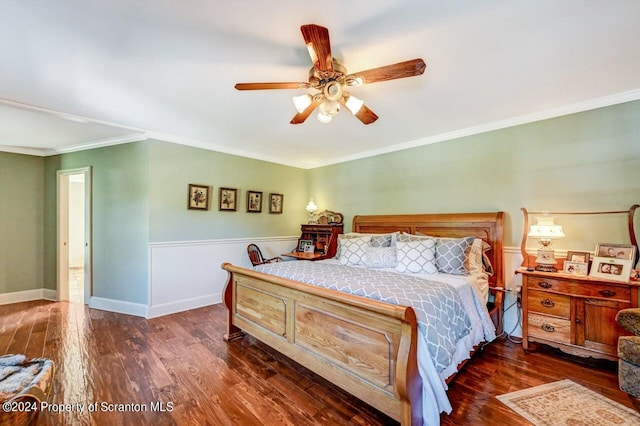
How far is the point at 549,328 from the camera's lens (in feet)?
8.48

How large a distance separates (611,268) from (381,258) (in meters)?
2.00

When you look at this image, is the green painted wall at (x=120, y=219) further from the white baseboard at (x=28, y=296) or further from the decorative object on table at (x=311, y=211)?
the decorative object on table at (x=311, y=211)

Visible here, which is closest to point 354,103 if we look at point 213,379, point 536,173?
point 536,173

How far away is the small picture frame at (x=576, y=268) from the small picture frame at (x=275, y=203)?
4.17 m

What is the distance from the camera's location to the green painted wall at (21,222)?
4.29m

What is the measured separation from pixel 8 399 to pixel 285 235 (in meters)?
4.01

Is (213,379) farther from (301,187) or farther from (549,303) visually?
(301,187)

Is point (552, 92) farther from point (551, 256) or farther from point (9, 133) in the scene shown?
point (9, 133)

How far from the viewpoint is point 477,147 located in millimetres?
3408

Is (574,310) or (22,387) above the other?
(574,310)

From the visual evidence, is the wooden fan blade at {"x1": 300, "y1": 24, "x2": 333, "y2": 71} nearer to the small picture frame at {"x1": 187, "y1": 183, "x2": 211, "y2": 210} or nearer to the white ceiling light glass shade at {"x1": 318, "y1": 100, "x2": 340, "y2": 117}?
the white ceiling light glass shade at {"x1": 318, "y1": 100, "x2": 340, "y2": 117}

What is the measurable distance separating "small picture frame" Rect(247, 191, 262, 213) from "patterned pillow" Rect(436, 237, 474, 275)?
10.3 ft

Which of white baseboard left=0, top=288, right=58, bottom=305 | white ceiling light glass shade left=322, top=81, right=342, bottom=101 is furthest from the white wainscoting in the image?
white ceiling light glass shade left=322, top=81, right=342, bottom=101

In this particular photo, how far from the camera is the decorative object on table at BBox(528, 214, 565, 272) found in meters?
2.62
